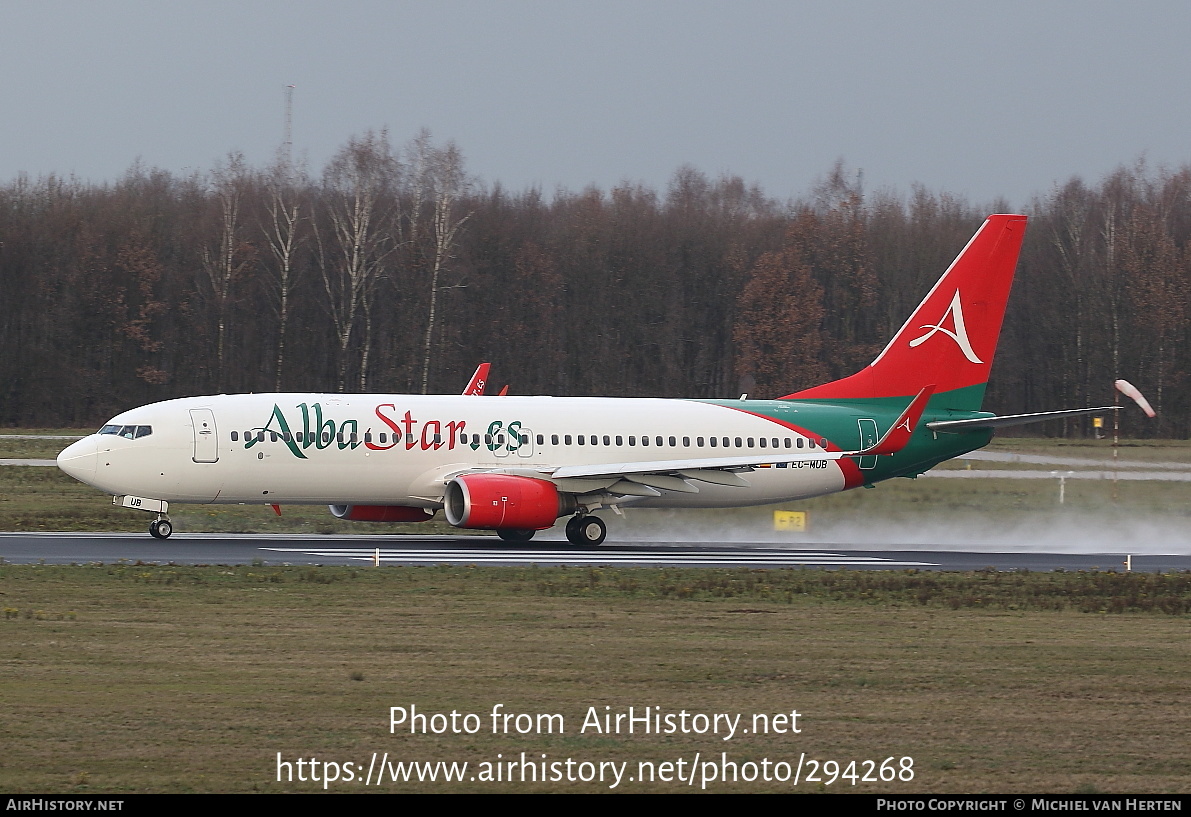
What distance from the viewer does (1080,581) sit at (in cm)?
2523

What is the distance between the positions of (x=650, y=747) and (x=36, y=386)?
215 ft

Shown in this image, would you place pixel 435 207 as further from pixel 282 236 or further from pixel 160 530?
pixel 160 530

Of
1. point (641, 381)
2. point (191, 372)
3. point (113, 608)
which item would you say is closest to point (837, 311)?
point (641, 381)

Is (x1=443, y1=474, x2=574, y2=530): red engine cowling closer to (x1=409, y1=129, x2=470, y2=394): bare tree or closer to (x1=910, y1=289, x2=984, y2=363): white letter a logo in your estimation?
(x1=910, y1=289, x2=984, y2=363): white letter a logo

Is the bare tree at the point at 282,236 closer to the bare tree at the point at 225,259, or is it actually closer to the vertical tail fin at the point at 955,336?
the bare tree at the point at 225,259

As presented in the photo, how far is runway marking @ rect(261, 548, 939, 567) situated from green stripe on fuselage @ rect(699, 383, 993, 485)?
4542 mm

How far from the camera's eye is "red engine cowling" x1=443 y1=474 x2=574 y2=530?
2967 centimetres

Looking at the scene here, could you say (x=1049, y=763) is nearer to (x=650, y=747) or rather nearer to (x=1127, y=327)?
(x=650, y=747)

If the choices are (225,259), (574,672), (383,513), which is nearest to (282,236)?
(225,259)

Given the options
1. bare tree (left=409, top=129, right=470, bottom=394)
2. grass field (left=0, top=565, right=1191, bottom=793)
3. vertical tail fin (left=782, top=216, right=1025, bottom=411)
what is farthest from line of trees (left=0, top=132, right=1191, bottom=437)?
grass field (left=0, top=565, right=1191, bottom=793)

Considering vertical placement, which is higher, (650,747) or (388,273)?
(388,273)

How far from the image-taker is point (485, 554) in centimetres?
2897

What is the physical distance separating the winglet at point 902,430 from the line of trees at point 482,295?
3717 cm

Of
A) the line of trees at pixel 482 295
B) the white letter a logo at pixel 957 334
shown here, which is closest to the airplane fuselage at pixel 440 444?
the white letter a logo at pixel 957 334
